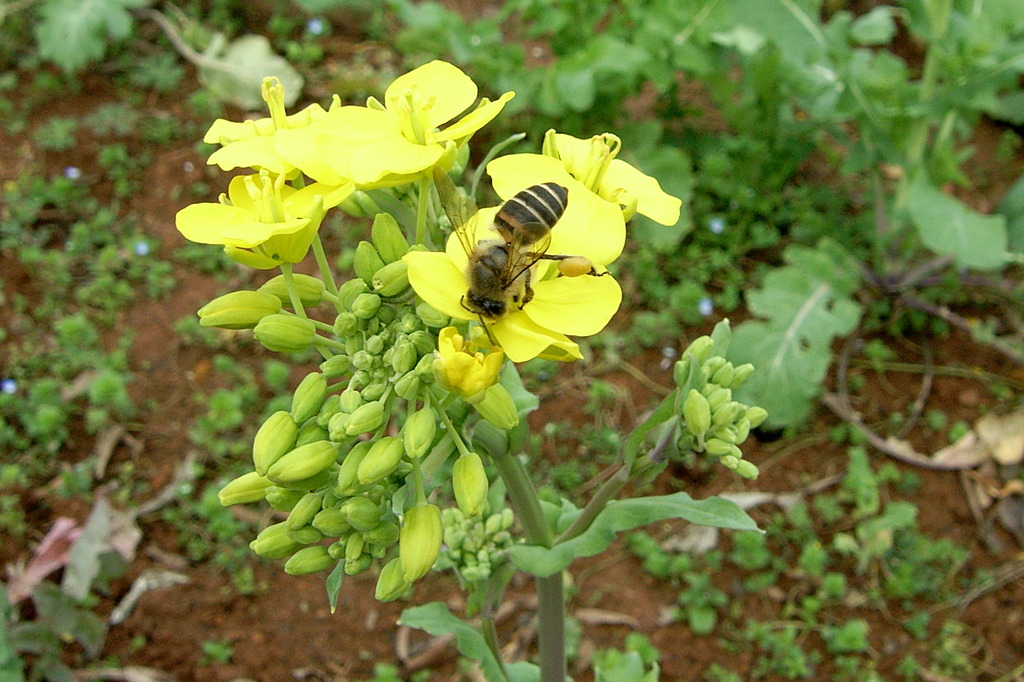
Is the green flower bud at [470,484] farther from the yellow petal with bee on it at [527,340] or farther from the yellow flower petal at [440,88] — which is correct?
the yellow flower petal at [440,88]

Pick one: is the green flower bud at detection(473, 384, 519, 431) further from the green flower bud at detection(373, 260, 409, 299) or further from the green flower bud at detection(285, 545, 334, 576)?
the green flower bud at detection(285, 545, 334, 576)

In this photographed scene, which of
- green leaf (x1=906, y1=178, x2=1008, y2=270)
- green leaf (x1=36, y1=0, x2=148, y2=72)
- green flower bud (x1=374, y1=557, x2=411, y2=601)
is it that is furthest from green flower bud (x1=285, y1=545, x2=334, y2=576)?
green leaf (x1=36, y1=0, x2=148, y2=72)

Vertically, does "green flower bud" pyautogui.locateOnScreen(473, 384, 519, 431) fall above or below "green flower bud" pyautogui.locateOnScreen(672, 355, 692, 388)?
above

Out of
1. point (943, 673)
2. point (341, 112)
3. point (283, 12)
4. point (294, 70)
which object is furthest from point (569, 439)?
point (283, 12)

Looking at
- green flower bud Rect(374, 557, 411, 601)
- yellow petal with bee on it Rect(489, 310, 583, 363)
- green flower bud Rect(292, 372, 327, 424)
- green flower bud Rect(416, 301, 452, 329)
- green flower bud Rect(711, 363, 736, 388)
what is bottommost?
green flower bud Rect(374, 557, 411, 601)

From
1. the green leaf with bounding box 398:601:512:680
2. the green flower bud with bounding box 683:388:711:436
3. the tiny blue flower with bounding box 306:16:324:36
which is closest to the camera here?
the green flower bud with bounding box 683:388:711:436

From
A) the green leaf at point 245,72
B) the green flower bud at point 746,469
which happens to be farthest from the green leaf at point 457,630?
the green leaf at point 245,72

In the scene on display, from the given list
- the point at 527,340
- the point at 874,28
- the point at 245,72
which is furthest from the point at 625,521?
the point at 245,72

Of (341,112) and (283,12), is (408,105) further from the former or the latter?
(283,12)
